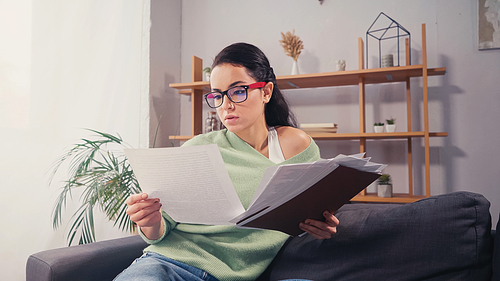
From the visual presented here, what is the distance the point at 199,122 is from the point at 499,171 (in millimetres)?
1966

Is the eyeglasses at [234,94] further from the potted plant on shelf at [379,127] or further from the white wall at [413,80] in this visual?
the white wall at [413,80]

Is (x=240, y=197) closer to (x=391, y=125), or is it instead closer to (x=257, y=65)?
(x=257, y=65)

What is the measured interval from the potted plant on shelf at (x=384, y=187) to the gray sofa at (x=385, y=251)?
1.00m

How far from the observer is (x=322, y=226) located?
3.31ft

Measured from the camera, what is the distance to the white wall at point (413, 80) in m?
2.21

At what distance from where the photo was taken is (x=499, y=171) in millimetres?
2170

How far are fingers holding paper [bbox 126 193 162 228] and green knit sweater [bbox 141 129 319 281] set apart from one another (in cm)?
15

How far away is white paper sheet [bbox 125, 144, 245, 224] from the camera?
771mm

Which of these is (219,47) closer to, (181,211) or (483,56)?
(483,56)

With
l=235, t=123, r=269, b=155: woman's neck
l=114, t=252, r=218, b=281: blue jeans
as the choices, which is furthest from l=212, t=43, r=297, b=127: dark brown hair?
l=114, t=252, r=218, b=281: blue jeans

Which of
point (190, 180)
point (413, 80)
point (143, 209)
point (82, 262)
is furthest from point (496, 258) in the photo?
point (413, 80)

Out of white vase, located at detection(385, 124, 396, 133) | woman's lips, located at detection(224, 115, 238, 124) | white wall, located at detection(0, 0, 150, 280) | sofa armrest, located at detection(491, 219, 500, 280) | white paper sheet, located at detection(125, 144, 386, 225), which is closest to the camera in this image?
white paper sheet, located at detection(125, 144, 386, 225)

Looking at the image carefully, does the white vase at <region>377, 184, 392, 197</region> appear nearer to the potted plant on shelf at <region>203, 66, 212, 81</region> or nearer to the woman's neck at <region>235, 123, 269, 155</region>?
the woman's neck at <region>235, 123, 269, 155</region>

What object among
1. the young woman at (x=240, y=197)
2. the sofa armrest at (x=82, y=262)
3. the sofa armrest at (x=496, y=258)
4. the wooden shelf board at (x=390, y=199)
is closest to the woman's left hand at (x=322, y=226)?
the young woman at (x=240, y=197)
